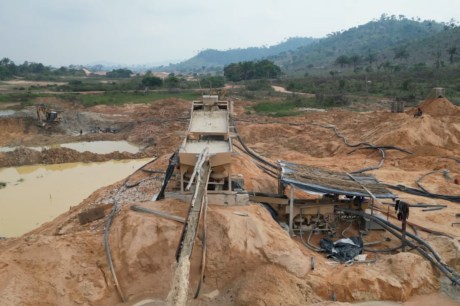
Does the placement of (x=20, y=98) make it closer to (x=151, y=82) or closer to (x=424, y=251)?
(x=151, y=82)

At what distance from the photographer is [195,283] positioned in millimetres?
6375

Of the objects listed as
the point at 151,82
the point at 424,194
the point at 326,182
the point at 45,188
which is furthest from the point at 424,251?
the point at 151,82

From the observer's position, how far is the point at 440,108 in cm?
1978

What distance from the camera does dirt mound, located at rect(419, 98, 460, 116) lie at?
19.6 meters

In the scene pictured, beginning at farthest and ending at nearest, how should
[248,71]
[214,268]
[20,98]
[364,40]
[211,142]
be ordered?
[364,40], [248,71], [20,98], [211,142], [214,268]

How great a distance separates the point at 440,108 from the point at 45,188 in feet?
58.3

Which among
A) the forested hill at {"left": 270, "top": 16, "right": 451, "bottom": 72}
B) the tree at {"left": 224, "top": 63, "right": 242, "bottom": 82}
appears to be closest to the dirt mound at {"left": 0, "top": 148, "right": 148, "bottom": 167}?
the tree at {"left": 224, "top": 63, "right": 242, "bottom": 82}

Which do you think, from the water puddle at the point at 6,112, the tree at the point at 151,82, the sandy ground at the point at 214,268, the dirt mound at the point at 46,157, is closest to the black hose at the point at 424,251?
the sandy ground at the point at 214,268

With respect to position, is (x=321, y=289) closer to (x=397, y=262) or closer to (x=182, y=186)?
(x=397, y=262)

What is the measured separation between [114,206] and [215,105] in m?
3.64

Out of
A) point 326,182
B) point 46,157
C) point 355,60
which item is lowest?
point 46,157

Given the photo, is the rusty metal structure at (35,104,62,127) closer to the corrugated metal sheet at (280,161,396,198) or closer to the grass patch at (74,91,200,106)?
the grass patch at (74,91,200,106)

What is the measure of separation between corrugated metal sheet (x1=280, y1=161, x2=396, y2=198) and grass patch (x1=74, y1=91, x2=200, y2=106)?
27350 mm

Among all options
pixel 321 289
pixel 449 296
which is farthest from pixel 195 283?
pixel 449 296
